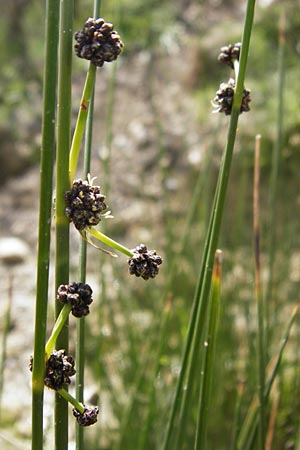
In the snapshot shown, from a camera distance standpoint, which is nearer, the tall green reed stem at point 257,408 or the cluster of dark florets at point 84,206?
the cluster of dark florets at point 84,206

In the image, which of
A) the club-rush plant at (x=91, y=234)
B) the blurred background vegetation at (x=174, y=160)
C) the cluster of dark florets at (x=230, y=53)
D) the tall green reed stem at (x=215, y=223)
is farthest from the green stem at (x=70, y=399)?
the blurred background vegetation at (x=174, y=160)

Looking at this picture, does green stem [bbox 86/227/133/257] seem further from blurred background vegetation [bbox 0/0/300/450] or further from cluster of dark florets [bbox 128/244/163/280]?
blurred background vegetation [bbox 0/0/300/450]

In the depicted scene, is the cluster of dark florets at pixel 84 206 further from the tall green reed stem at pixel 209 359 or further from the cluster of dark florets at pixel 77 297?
the tall green reed stem at pixel 209 359

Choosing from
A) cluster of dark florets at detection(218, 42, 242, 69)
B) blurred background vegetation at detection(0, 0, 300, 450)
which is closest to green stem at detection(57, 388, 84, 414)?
cluster of dark florets at detection(218, 42, 242, 69)

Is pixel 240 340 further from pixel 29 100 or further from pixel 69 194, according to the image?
pixel 29 100

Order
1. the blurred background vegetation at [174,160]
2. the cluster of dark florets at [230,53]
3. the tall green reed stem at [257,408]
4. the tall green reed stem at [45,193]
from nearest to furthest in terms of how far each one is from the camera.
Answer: the tall green reed stem at [45,193] → the cluster of dark florets at [230,53] → the tall green reed stem at [257,408] → the blurred background vegetation at [174,160]

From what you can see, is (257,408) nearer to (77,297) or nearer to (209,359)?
(209,359)
